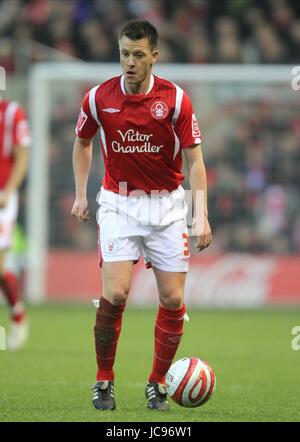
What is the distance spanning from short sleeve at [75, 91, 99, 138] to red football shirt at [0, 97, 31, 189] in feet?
11.7

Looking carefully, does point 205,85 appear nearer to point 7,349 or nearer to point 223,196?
point 223,196

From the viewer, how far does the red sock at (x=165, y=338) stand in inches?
259

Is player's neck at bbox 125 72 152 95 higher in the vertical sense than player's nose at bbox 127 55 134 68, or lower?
lower

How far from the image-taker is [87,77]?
54.5ft

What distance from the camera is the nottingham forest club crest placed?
6.44 metres

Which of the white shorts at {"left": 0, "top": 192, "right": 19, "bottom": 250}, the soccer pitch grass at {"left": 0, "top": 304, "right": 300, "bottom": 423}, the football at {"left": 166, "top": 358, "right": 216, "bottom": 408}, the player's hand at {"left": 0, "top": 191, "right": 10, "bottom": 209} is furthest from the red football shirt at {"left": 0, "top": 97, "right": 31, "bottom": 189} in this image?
the football at {"left": 166, "top": 358, "right": 216, "bottom": 408}

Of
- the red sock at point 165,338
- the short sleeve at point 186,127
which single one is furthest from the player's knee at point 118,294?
the short sleeve at point 186,127

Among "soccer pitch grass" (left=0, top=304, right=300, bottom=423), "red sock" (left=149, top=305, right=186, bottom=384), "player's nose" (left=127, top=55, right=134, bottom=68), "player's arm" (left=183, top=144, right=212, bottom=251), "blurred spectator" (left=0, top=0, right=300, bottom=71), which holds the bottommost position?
"soccer pitch grass" (left=0, top=304, right=300, bottom=423)

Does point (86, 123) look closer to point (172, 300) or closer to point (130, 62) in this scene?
point (130, 62)

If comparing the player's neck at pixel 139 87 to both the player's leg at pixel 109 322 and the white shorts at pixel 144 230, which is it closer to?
the white shorts at pixel 144 230

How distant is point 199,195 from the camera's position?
6414mm

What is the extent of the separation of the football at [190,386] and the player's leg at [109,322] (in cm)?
36

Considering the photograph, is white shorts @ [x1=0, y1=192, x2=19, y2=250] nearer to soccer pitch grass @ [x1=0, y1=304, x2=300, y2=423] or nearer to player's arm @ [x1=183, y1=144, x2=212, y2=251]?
soccer pitch grass @ [x1=0, y1=304, x2=300, y2=423]

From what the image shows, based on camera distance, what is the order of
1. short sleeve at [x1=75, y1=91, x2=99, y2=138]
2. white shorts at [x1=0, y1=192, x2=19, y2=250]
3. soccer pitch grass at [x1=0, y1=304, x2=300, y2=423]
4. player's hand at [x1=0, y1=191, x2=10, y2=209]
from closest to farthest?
1. soccer pitch grass at [x1=0, y1=304, x2=300, y2=423]
2. short sleeve at [x1=75, y1=91, x2=99, y2=138]
3. player's hand at [x1=0, y1=191, x2=10, y2=209]
4. white shorts at [x1=0, y1=192, x2=19, y2=250]
